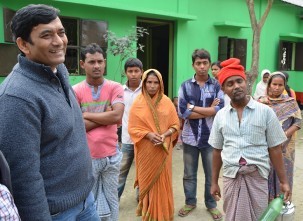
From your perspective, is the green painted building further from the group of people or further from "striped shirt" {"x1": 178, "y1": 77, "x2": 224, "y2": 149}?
"striped shirt" {"x1": 178, "y1": 77, "x2": 224, "y2": 149}

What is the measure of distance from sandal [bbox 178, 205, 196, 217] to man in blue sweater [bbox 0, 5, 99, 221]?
2153 millimetres

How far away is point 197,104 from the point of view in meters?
3.66

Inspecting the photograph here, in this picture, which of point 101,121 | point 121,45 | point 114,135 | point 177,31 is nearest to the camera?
point 101,121

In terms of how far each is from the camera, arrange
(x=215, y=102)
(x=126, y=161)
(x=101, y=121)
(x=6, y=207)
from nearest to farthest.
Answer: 1. (x=6, y=207)
2. (x=101, y=121)
3. (x=215, y=102)
4. (x=126, y=161)

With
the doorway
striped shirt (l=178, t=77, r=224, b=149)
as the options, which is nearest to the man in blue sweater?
striped shirt (l=178, t=77, r=224, b=149)

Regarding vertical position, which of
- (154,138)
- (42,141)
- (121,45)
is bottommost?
(154,138)

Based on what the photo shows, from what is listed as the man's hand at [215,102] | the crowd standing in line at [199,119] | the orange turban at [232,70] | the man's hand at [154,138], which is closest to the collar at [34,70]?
the orange turban at [232,70]

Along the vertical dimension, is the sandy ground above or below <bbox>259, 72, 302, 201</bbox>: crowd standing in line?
below

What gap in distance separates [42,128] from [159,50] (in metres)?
8.38

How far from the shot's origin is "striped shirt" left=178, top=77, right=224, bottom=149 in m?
3.61

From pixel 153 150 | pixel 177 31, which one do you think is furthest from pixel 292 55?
pixel 153 150

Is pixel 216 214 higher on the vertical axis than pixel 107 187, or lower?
lower

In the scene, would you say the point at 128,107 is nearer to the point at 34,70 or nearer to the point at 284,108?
the point at 284,108

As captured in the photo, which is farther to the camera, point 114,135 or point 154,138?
point 154,138
